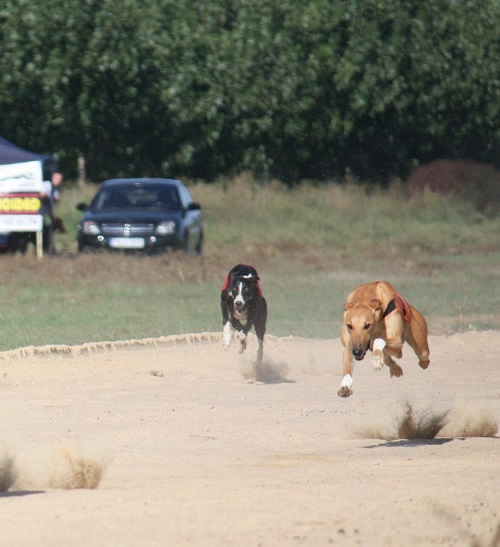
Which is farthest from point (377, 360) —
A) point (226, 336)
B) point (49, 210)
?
point (49, 210)

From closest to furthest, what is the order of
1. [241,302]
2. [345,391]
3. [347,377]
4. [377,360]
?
[377,360], [345,391], [347,377], [241,302]

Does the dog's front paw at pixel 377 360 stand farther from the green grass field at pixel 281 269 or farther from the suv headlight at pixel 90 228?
the suv headlight at pixel 90 228

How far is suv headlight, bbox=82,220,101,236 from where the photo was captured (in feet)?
78.6

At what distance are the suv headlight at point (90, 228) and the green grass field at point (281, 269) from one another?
1.53ft

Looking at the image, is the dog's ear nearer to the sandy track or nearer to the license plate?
the sandy track

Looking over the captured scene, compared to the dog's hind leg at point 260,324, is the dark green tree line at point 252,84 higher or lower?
lower

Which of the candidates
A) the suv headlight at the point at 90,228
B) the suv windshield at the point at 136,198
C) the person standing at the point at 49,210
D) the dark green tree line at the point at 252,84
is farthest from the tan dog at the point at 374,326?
the dark green tree line at the point at 252,84

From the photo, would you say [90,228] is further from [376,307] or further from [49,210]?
[376,307]

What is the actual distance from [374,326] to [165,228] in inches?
629

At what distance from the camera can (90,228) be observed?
24.0 m

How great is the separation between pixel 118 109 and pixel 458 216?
9330mm

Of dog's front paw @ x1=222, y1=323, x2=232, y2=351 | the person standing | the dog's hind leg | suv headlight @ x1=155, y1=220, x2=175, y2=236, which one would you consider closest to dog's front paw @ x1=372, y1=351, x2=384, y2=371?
dog's front paw @ x1=222, y1=323, x2=232, y2=351

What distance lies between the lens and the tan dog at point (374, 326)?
7.95m

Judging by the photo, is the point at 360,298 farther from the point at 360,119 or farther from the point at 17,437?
the point at 360,119
